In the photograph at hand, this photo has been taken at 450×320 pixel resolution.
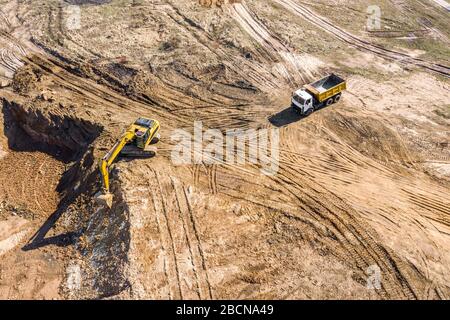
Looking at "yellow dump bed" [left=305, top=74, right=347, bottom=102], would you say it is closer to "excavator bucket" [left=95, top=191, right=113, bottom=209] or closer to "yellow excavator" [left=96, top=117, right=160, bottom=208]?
"yellow excavator" [left=96, top=117, right=160, bottom=208]

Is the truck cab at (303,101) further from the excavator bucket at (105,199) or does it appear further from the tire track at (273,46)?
the excavator bucket at (105,199)

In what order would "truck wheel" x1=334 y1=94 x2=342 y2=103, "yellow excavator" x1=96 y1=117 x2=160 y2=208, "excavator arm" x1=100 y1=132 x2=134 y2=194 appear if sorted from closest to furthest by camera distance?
"excavator arm" x1=100 y1=132 x2=134 y2=194, "yellow excavator" x1=96 y1=117 x2=160 y2=208, "truck wheel" x1=334 y1=94 x2=342 y2=103

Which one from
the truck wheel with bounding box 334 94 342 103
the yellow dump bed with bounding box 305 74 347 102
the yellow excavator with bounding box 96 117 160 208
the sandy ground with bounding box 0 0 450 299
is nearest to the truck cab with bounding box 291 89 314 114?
the yellow dump bed with bounding box 305 74 347 102

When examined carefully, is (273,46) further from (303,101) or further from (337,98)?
(303,101)

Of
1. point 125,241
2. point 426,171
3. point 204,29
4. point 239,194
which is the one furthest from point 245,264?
point 204,29

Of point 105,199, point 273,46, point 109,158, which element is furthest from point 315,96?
point 105,199

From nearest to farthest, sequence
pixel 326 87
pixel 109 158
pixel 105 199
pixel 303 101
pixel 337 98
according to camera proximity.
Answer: pixel 105 199 < pixel 109 158 < pixel 303 101 < pixel 337 98 < pixel 326 87

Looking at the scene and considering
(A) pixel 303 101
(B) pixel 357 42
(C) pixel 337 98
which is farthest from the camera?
(B) pixel 357 42
